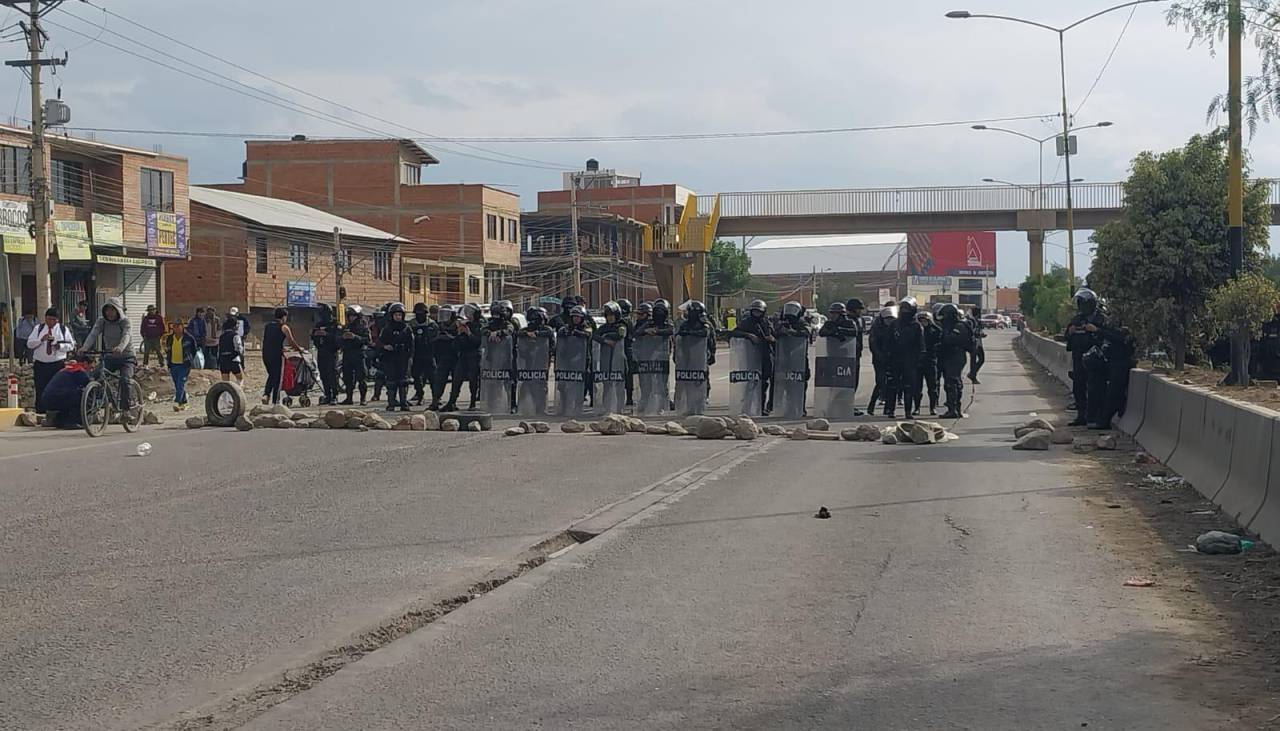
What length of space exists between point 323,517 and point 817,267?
402ft

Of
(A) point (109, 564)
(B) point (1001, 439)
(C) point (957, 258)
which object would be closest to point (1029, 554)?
(A) point (109, 564)

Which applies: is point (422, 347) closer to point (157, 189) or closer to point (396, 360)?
point (396, 360)

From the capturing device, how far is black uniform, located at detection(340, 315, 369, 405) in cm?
2423

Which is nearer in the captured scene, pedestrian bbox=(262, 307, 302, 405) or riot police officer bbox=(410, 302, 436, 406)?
riot police officer bbox=(410, 302, 436, 406)

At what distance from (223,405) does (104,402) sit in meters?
1.64

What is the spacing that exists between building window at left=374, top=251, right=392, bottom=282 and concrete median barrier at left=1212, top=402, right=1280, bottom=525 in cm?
5682

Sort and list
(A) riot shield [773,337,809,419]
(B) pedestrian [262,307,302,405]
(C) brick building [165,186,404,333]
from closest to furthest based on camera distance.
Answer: (A) riot shield [773,337,809,419], (B) pedestrian [262,307,302,405], (C) brick building [165,186,404,333]

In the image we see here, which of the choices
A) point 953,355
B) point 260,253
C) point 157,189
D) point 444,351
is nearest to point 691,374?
point 953,355

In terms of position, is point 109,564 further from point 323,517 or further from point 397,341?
point 397,341

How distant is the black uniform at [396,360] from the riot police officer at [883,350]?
25.2 ft

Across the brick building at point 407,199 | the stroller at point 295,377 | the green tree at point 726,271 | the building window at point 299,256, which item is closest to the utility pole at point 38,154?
the stroller at point 295,377

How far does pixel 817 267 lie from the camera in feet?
430

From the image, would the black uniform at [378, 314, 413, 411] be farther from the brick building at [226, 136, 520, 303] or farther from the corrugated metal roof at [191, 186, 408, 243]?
the brick building at [226, 136, 520, 303]

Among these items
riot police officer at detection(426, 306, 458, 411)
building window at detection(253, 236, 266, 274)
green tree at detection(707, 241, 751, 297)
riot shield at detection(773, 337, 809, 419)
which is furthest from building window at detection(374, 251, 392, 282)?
riot shield at detection(773, 337, 809, 419)
